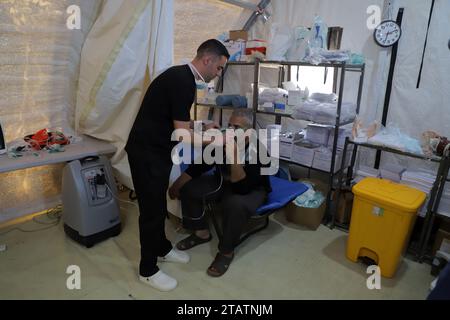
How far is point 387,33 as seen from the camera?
8.16 ft

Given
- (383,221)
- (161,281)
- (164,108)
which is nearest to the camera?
(164,108)

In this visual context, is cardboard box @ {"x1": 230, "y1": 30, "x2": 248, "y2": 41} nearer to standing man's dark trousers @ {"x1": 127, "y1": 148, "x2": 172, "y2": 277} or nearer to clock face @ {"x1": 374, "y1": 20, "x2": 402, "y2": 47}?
clock face @ {"x1": 374, "y1": 20, "x2": 402, "y2": 47}

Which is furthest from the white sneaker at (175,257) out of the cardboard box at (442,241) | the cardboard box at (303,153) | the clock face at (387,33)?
the clock face at (387,33)

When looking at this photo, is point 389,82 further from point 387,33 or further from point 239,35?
point 239,35

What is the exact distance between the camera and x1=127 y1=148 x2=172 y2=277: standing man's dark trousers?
1.74 metres

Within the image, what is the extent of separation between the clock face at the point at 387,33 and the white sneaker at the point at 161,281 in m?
2.42

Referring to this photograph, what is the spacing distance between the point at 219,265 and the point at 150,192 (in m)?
0.71

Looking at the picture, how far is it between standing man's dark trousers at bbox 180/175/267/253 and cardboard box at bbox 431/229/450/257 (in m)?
1.22

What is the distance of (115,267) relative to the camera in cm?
206

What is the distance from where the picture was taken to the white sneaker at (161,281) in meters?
1.86

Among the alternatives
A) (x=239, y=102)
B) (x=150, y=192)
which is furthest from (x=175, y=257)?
(x=239, y=102)

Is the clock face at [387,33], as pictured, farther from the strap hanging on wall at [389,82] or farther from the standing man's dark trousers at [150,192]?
the standing man's dark trousers at [150,192]

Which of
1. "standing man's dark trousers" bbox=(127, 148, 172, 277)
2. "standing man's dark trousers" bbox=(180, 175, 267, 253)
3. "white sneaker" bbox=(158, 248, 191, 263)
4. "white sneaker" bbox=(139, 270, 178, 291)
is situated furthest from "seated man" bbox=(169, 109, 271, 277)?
"standing man's dark trousers" bbox=(127, 148, 172, 277)
